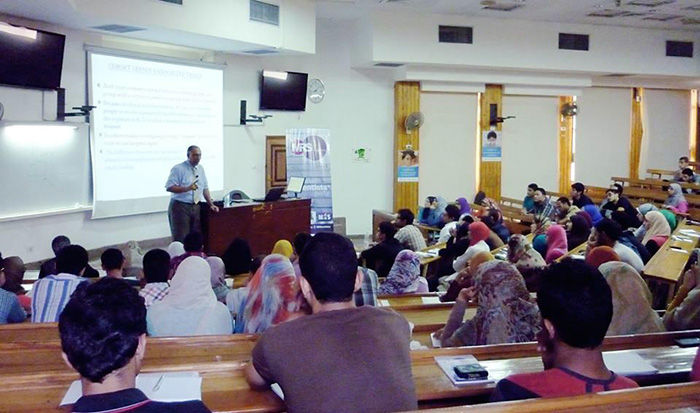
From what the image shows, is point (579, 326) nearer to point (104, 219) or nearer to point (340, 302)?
point (340, 302)

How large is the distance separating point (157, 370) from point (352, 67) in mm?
9056

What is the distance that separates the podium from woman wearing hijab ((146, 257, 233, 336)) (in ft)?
13.7

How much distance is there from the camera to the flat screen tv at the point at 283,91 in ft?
31.8

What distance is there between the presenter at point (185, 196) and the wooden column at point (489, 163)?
19.0 feet

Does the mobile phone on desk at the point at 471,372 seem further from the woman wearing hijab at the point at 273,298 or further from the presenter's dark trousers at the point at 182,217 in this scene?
the presenter's dark trousers at the point at 182,217

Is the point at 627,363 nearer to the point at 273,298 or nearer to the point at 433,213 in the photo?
the point at 273,298

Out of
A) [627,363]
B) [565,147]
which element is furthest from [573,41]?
[627,363]

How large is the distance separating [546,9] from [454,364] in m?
9.11

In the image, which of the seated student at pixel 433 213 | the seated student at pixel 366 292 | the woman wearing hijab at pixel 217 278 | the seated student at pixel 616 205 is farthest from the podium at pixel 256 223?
the seated student at pixel 616 205

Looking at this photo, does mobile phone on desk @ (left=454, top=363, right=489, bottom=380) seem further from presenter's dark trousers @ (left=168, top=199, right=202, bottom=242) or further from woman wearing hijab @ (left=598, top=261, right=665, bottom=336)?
presenter's dark trousers @ (left=168, top=199, right=202, bottom=242)

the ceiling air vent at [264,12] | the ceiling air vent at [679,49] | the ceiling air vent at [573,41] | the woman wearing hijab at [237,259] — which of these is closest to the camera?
the woman wearing hijab at [237,259]

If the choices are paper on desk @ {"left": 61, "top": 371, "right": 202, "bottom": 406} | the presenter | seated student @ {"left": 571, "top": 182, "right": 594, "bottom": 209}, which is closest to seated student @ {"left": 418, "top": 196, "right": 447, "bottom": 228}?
seated student @ {"left": 571, "top": 182, "right": 594, "bottom": 209}

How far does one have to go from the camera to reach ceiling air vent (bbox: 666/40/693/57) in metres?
12.1

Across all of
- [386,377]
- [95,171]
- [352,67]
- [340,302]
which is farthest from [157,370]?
[352,67]
